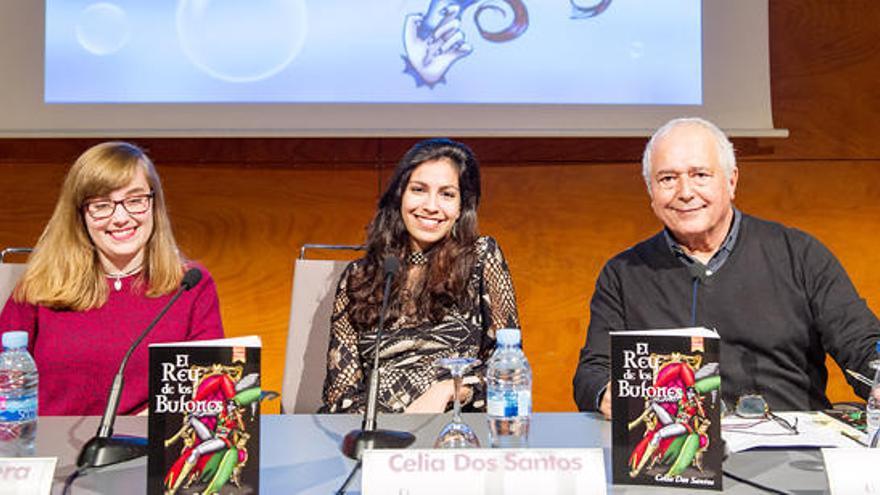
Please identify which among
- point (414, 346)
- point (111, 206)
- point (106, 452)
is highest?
point (111, 206)

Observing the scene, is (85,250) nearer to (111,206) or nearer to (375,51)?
(111,206)

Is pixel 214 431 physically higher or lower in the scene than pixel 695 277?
lower

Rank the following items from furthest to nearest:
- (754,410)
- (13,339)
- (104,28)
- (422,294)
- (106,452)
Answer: (104,28) < (422,294) < (754,410) < (13,339) < (106,452)

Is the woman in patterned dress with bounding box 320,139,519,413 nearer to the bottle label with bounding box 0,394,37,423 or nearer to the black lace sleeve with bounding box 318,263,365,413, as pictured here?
the black lace sleeve with bounding box 318,263,365,413

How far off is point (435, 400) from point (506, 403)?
1.67 feet

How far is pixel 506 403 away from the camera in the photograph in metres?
1.36

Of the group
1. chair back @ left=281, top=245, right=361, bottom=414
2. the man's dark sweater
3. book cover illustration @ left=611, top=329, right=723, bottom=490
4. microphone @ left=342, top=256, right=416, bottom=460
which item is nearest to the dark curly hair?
chair back @ left=281, top=245, right=361, bottom=414

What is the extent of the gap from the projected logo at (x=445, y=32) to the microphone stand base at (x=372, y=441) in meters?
2.05

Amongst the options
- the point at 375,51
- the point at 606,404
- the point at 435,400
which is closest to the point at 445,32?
the point at 375,51

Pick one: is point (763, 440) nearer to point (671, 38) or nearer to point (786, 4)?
point (671, 38)

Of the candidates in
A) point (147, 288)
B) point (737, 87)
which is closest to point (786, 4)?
point (737, 87)

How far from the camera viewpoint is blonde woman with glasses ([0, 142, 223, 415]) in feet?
6.27

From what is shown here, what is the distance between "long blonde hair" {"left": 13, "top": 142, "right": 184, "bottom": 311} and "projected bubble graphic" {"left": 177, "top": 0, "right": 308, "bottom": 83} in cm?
126

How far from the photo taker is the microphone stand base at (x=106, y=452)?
4.24ft
